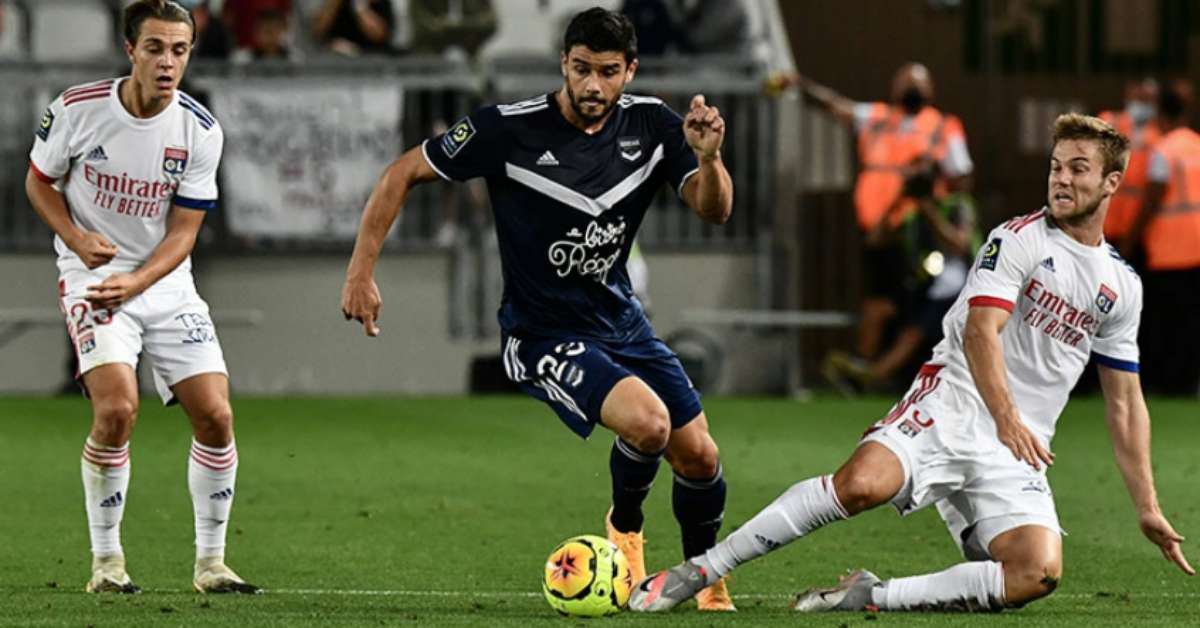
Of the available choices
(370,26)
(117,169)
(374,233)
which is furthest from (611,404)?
(370,26)

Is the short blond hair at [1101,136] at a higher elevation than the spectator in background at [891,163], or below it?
higher

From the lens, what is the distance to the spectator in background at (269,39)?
→ 1725 centimetres

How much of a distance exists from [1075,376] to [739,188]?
9776 millimetres

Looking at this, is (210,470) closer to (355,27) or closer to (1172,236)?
(355,27)

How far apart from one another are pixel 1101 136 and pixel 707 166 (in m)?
1.29

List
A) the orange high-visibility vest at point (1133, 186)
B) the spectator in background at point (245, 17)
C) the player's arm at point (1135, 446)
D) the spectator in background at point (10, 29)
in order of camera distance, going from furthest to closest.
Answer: the spectator in background at point (10, 29), the spectator in background at point (245, 17), the orange high-visibility vest at point (1133, 186), the player's arm at point (1135, 446)

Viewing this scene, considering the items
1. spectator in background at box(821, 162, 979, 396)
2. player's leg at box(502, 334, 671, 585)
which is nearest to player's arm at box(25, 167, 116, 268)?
player's leg at box(502, 334, 671, 585)

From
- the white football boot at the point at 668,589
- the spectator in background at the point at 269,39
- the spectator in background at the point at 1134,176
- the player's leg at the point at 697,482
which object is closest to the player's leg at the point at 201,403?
the white football boot at the point at 668,589

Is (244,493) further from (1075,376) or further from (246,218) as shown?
(246,218)

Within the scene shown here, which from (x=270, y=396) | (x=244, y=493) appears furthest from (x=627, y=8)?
(x=244, y=493)

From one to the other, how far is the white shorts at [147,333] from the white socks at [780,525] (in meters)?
1.90

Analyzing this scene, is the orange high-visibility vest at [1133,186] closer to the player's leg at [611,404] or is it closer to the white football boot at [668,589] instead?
the player's leg at [611,404]

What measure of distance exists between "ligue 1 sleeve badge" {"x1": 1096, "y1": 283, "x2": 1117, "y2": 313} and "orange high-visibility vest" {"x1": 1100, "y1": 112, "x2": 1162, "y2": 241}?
31.9 ft

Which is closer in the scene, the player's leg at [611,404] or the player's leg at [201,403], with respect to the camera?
the player's leg at [611,404]
